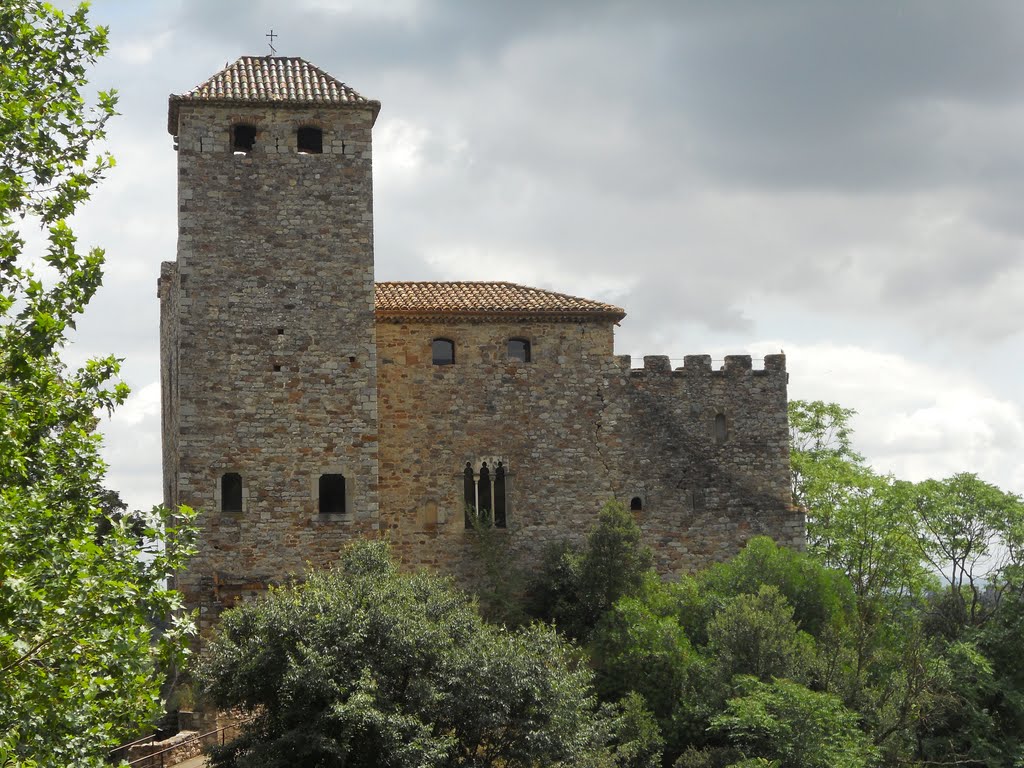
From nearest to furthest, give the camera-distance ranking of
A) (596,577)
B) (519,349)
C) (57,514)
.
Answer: (57,514) → (596,577) → (519,349)

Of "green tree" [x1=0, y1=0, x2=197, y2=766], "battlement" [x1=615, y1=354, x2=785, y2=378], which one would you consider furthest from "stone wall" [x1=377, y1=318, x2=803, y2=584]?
"green tree" [x1=0, y1=0, x2=197, y2=766]

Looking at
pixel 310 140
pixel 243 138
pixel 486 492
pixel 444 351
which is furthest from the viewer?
pixel 444 351

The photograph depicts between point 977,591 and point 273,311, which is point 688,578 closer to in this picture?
point 977,591

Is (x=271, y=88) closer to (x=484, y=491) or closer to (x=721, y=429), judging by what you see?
(x=484, y=491)

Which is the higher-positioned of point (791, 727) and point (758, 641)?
point (758, 641)

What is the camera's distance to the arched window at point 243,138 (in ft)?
104

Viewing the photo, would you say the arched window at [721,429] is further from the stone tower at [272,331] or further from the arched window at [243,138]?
the arched window at [243,138]

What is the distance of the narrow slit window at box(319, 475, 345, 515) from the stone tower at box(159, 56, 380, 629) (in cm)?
3

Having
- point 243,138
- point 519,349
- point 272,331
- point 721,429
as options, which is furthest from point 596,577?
point 243,138

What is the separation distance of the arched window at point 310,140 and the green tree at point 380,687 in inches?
459

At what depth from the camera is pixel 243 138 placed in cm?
3173

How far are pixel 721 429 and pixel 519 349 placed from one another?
234 inches

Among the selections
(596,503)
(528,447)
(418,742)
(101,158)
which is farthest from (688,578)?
(101,158)

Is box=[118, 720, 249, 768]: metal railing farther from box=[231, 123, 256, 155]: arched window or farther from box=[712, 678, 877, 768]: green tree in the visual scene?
box=[231, 123, 256, 155]: arched window
